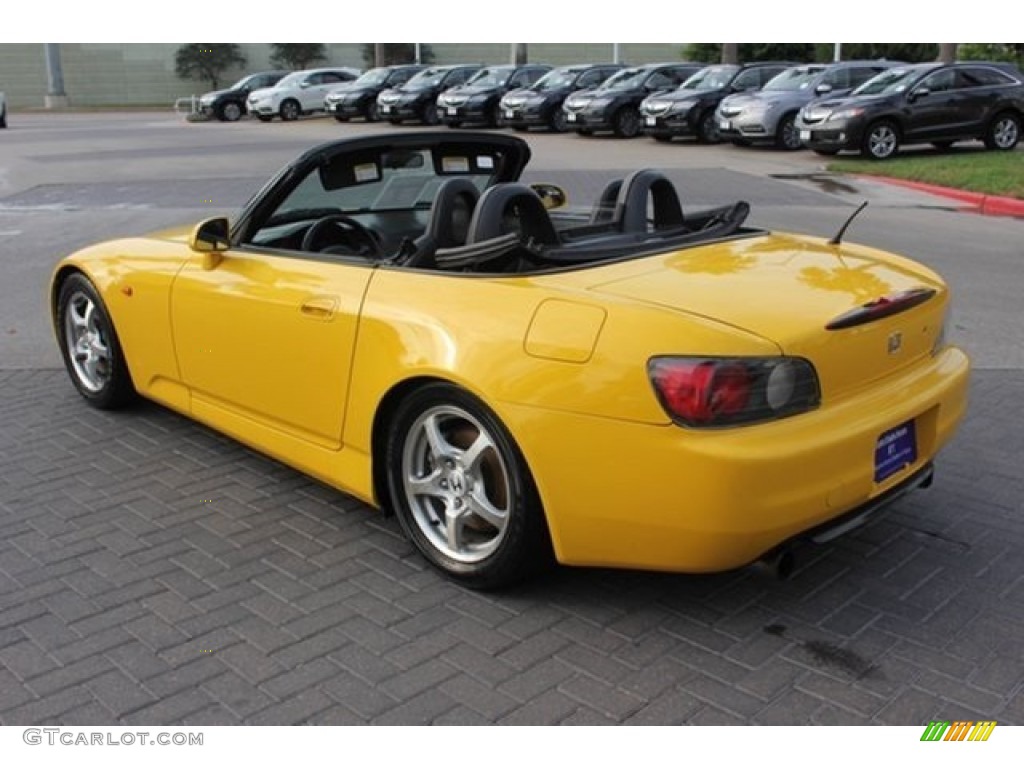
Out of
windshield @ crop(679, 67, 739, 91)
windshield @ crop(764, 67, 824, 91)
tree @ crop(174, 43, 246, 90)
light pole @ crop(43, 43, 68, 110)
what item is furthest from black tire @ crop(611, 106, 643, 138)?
light pole @ crop(43, 43, 68, 110)

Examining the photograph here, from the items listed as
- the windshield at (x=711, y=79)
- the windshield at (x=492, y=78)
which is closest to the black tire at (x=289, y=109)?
the windshield at (x=492, y=78)

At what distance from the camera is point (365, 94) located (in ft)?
104

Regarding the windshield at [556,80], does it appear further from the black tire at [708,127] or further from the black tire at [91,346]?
the black tire at [91,346]

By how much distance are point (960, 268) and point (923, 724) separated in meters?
7.09

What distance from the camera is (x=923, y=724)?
2.66 meters

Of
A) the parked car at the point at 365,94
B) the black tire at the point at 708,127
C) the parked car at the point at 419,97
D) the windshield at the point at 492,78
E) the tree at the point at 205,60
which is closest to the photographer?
the black tire at the point at 708,127

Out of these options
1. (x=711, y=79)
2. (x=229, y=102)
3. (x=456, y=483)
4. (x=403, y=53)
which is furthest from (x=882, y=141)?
(x=403, y=53)

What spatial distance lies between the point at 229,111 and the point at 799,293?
37781mm

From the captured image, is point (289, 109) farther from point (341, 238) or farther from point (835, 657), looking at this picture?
point (835, 657)

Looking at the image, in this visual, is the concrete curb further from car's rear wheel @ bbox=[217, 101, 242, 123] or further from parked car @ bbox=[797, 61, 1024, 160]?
car's rear wheel @ bbox=[217, 101, 242, 123]

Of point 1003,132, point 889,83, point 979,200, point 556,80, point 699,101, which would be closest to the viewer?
point 979,200

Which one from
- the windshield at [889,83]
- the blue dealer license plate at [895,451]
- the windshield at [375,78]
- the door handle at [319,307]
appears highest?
the windshield at [375,78]

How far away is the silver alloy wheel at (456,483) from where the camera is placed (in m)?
3.29

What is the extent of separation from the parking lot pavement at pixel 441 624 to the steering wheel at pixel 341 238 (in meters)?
1.03
